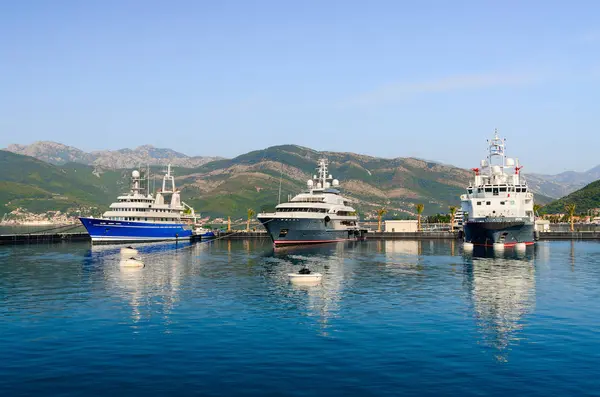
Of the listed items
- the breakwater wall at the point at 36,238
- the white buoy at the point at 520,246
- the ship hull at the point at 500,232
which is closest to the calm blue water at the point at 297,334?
the white buoy at the point at 520,246

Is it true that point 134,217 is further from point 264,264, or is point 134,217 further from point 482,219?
point 482,219

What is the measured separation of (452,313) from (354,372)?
18895mm

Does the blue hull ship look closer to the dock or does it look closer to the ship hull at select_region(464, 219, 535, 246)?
the dock

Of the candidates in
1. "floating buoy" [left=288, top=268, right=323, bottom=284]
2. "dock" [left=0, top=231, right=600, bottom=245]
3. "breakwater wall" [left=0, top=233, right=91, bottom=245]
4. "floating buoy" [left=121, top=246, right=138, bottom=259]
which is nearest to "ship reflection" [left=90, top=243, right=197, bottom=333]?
"floating buoy" [left=121, top=246, right=138, bottom=259]

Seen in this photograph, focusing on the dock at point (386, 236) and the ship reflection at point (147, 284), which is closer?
the ship reflection at point (147, 284)

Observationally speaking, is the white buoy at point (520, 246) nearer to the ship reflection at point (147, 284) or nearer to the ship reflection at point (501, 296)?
the ship reflection at point (501, 296)

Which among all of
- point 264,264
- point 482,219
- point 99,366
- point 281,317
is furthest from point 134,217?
point 99,366

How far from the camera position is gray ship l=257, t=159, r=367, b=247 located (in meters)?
123

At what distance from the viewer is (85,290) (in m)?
56.4

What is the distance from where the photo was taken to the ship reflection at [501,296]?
36219 millimetres

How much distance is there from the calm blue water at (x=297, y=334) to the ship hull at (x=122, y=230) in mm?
68897

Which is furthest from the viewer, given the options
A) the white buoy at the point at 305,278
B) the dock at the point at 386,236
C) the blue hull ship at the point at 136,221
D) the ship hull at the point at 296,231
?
the dock at the point at 386,236

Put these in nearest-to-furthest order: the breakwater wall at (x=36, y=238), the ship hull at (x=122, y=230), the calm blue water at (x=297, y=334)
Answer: the calm blue water at (x=297, y=334) → the ship hull at (x=122, y=230) → the breakwater wall at (x=36, y=238)

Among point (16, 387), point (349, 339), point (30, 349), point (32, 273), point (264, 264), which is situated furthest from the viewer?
point (264, 264)
